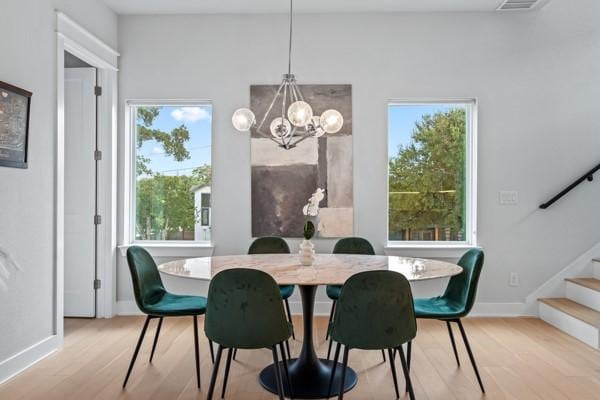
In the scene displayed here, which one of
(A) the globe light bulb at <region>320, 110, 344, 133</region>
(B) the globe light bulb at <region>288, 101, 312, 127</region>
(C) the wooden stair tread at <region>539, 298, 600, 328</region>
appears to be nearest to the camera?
(B) the globe light bulb at <region>288, 101, 312, 127</region>

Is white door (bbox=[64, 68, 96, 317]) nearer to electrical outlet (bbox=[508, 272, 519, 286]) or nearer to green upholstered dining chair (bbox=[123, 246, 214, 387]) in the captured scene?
green upholstered dining chair (bbox=[123, 246, 214, 387])

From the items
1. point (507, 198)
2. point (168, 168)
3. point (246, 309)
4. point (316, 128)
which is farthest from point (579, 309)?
point (168, 168)

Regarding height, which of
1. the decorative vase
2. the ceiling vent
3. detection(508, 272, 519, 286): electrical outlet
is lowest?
detection(508, 272, 519, 286): electrical outlet

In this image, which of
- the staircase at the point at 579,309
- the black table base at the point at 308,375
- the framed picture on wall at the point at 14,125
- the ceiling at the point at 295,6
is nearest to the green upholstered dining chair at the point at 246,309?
the black table base at the point at 308,375

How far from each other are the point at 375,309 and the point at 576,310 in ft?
8.54

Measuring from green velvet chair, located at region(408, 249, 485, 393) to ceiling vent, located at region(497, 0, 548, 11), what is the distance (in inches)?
99.1

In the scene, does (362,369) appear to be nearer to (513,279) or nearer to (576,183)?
(513,279)

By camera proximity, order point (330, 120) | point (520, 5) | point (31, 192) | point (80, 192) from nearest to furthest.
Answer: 1. point (330, 120)
2. point (31, 192)
3. point (520, 5)
4. point (80, 192)

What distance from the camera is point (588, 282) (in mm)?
3982

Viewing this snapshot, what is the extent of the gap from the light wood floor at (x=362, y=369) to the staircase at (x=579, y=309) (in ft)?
0.32

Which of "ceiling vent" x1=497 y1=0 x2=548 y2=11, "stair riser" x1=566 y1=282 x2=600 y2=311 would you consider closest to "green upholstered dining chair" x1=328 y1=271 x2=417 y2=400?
"stair riser" x1=566 y1=282 x2=600 y2=311

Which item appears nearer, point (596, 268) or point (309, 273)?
point (309, 273)

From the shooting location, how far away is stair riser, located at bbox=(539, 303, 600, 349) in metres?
3.31

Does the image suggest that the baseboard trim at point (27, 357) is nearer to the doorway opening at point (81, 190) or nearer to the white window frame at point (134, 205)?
the doorway opening at point (81, 190)
